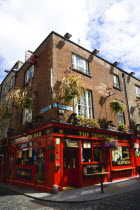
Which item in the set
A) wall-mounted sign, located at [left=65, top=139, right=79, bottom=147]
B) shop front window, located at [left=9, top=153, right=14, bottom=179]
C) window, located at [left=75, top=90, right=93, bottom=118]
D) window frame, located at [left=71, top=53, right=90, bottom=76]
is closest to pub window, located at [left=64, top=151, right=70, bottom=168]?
wall-mounted sign, located at [left=65, top=139, right=79, bottom=147]

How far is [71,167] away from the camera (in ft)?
32.8

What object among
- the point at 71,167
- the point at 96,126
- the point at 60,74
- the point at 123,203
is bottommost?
the point at 123,203

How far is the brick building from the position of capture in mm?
9148

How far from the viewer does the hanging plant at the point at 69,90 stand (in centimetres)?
961

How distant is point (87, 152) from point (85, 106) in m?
3.22

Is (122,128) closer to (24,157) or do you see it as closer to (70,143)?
(70,143)

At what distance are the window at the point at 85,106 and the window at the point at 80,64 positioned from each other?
1890mm

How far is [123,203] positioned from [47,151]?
4.54 meters

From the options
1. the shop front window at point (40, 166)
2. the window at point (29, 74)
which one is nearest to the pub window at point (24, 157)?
the shop front window at point (40, 166)

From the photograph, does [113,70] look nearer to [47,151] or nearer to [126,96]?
[126,96]

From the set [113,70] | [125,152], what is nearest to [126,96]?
[113,70]

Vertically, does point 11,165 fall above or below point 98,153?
below

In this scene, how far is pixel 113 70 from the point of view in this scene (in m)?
15.7

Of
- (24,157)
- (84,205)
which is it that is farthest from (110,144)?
(24,157)
